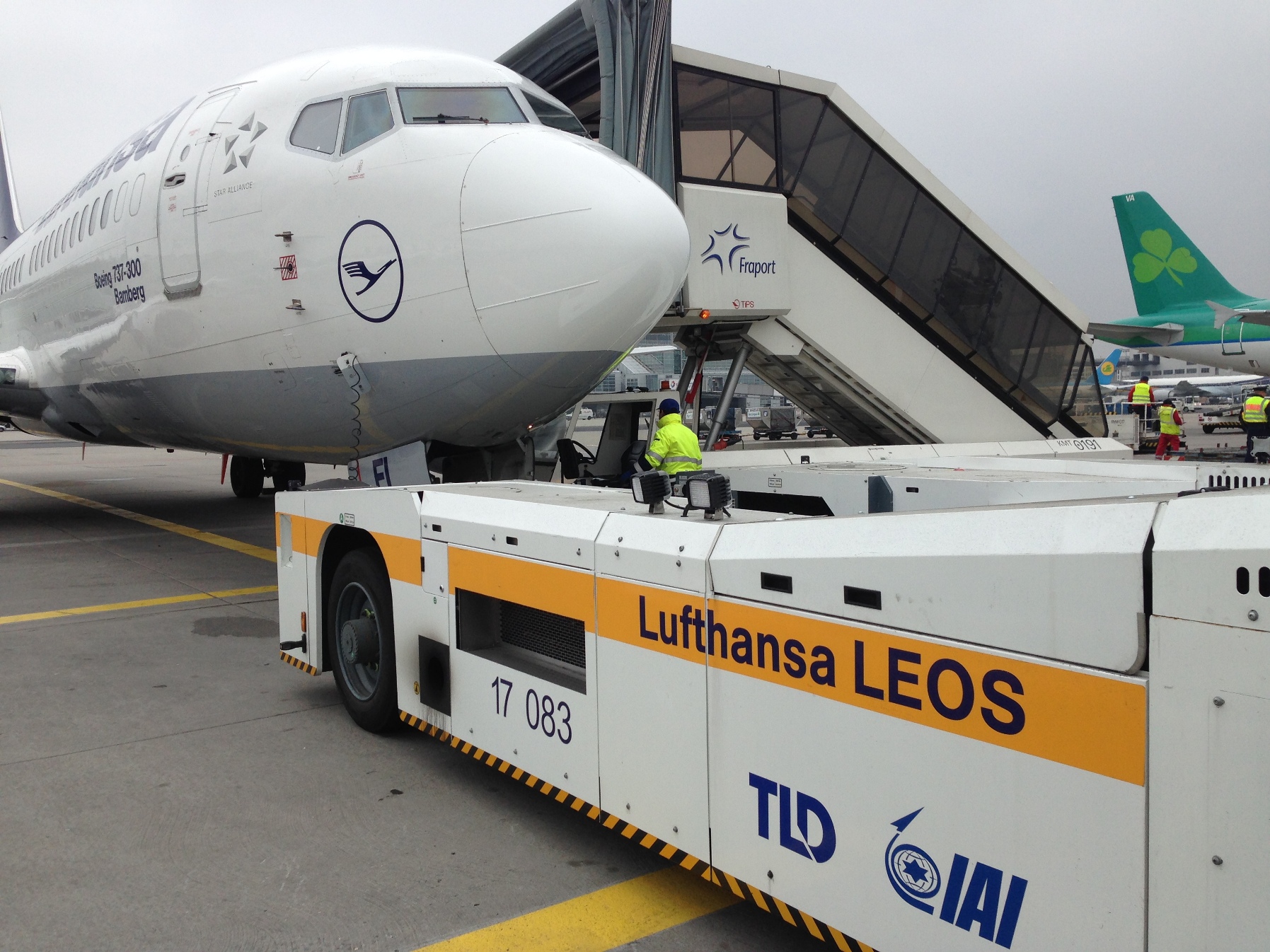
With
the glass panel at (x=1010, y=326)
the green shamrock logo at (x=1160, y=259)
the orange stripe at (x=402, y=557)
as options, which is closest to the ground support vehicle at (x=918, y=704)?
the orange stripe at (x=402, y=557)

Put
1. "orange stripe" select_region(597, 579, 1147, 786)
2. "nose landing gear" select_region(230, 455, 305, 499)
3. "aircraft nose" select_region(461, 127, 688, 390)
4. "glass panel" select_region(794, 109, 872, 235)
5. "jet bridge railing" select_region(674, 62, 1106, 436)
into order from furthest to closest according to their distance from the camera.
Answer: "nose landing gear" select_region(230, 455, 305, 499) < "glass panel" select_region(794, 109, 872, 235) < "jet bridge railing" select_region(674, 62, 1106, 436) < "aircraft nose" select_region(461, 127, 688, 390) < "orange stripe" select_region(597, 579, 1147, 786)

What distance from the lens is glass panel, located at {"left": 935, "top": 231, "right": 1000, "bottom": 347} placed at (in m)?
13.5

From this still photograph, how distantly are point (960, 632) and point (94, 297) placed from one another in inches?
374

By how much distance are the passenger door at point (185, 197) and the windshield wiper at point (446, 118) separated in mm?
1999

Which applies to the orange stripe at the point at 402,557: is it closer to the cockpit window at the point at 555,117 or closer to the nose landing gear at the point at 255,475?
the cockpit window at the point at 555,117

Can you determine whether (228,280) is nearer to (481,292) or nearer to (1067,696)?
(481,292)

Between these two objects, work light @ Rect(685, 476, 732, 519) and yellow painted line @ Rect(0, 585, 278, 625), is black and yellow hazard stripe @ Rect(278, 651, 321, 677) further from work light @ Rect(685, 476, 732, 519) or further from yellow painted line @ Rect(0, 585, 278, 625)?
yellow painted line @ Rect(0, 585, 278, 625)

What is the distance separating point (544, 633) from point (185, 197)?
18.5 feet

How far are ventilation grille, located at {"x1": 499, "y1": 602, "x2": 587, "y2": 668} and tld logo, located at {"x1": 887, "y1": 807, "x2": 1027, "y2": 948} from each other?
4.55 ft

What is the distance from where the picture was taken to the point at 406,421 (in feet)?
21.6

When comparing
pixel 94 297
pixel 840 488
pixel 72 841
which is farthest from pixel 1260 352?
pixel 72 841

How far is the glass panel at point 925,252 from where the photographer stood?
13258mm

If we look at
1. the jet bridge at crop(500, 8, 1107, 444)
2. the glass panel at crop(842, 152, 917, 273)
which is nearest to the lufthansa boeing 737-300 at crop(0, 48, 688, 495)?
the jet bridge at crop(500, 8, 1107, 444)

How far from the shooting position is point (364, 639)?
4.83 metres
